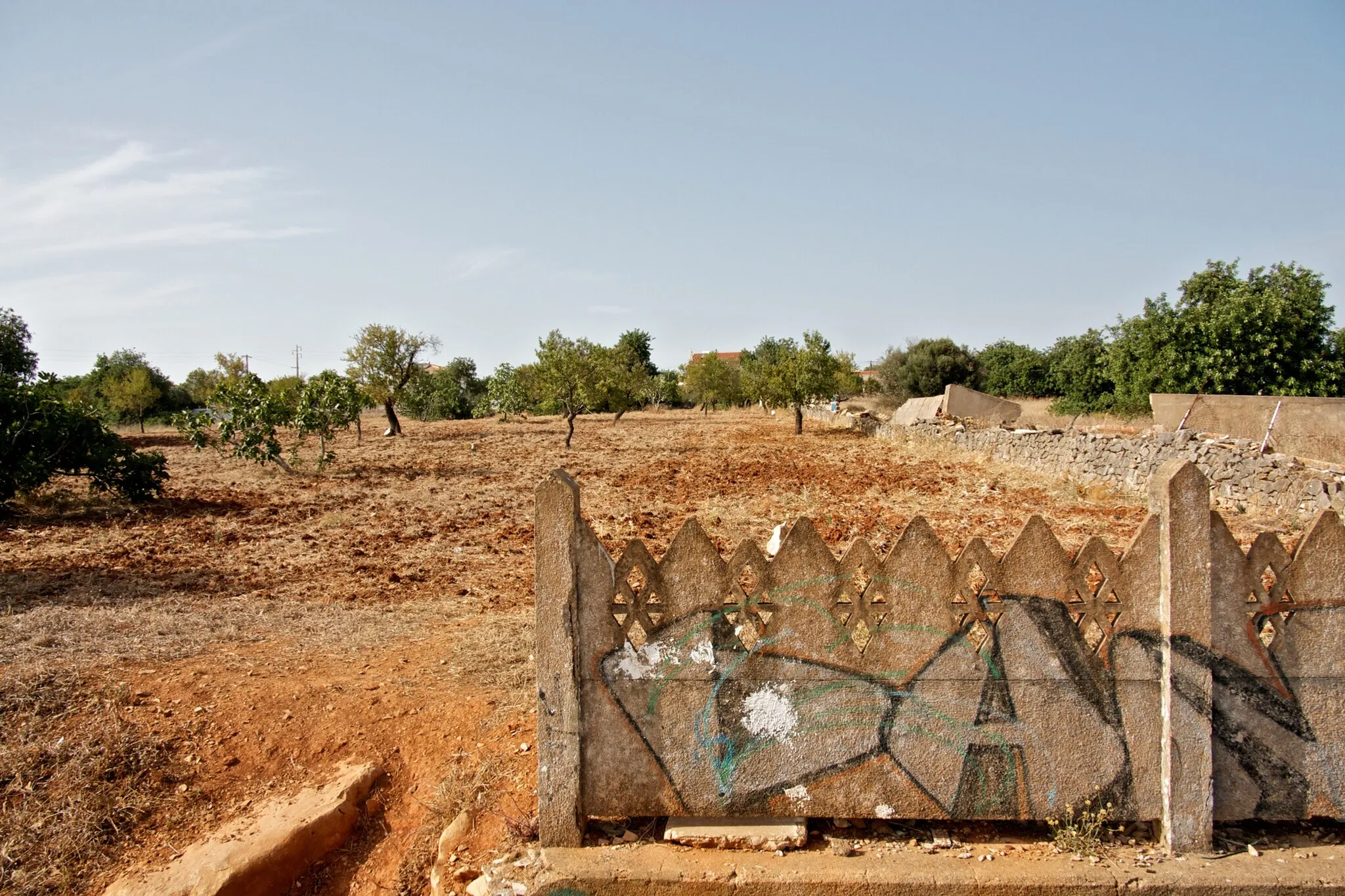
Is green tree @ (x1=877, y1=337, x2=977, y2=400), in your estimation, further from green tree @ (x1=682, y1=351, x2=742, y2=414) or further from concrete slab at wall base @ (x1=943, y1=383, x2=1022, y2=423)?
concrete slab at wall base @ (x1=943, y1=383, x2=1022, y2=423)

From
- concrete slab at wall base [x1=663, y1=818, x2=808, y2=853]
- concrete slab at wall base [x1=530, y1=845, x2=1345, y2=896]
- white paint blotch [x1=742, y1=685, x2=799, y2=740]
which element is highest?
white paint blotch [x1=742, y1=685, x2=799, y2=740]

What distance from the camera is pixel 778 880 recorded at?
331cm

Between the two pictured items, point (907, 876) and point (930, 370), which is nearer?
point (907, 876)

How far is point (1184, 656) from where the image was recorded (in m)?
3.42

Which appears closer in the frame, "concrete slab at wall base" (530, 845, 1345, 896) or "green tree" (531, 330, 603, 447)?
"concrete slab at wall base" (530, 845, 1345, 896)

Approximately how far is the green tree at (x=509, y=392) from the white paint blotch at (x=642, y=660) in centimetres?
3654

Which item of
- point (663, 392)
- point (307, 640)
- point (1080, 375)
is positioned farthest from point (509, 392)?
point (307, 640)

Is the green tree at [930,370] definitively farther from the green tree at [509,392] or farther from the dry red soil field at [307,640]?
the dry red soil field at [307,640]

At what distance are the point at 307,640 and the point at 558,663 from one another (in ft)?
13.0

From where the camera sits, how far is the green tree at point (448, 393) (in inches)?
1624

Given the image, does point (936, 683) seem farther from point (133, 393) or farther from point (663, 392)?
point (663, 392)

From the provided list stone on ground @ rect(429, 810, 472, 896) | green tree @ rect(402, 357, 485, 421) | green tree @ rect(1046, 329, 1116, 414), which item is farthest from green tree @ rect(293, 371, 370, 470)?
green tree @ rect(1046, 329, 1116, 414)

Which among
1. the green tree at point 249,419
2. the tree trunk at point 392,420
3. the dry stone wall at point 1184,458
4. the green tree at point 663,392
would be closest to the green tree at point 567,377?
the tree trunk at point 392,420

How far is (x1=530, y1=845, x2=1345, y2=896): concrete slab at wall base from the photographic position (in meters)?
3.27
